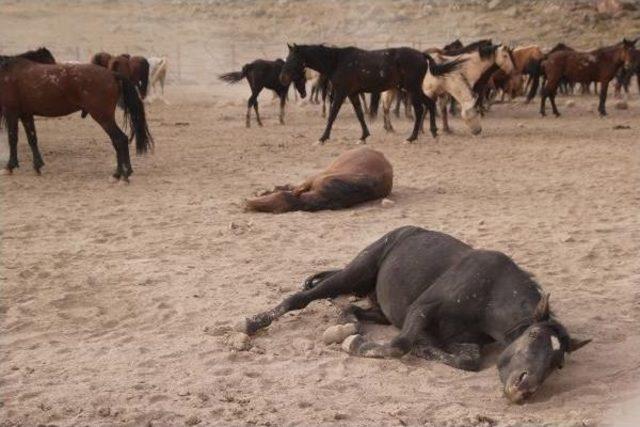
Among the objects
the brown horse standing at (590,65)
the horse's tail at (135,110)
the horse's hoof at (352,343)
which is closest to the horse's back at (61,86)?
the horse's tail at (135,110)

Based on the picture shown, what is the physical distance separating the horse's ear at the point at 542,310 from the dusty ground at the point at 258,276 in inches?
13.1

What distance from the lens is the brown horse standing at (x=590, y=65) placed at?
19422 millimetres

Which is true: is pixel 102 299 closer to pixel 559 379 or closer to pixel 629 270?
pixel 559 379

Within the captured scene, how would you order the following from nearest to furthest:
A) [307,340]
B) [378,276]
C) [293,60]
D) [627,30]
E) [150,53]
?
[307,340] < [378,276] < [293,60] < [627,30] < [150,53]

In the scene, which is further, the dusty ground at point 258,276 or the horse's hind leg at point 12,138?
the horse's hind leg at point 12,138

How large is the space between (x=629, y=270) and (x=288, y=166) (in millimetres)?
6595

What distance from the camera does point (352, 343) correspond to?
4.62 m

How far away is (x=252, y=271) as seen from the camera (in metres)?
6.37

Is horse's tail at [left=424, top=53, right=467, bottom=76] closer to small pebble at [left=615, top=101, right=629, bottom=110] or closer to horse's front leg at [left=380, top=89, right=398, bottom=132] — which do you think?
horse's front leg at [left=380, top=89, right=398, bottom=132]

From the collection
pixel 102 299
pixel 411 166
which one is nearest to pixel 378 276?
pixel 102 299

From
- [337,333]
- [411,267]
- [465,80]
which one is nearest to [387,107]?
[465,80]

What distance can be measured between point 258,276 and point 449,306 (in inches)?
83.4

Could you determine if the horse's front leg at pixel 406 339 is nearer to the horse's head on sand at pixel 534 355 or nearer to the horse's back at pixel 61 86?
the horse's head on sand at pixel 534 355

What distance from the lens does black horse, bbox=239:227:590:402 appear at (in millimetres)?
3969
